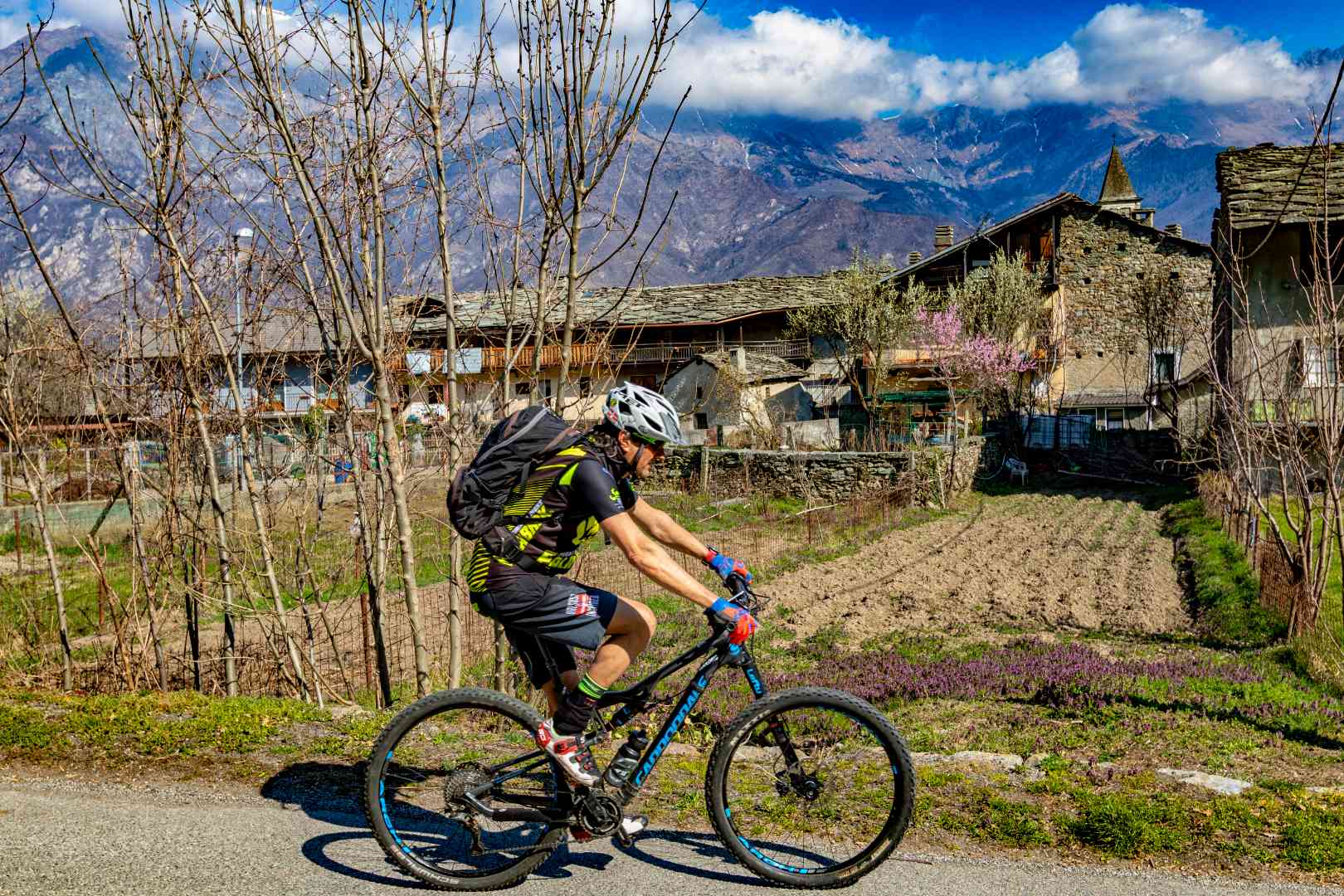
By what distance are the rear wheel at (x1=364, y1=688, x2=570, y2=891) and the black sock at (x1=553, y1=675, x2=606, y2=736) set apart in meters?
0.10

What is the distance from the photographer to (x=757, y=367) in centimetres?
4056

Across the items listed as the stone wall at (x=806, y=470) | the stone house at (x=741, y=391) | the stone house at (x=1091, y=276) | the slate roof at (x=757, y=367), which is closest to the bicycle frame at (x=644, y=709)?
the stone wall at (x=806, y=470)

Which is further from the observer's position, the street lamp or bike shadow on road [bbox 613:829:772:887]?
the street lamp

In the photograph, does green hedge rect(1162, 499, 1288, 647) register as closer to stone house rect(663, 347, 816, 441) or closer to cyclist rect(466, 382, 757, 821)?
cyclist rect(466, 382, 757, 821)

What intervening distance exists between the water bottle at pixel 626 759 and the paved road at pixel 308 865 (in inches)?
15.6

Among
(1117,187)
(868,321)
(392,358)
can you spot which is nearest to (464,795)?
(392,358)

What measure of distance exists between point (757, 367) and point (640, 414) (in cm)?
3664

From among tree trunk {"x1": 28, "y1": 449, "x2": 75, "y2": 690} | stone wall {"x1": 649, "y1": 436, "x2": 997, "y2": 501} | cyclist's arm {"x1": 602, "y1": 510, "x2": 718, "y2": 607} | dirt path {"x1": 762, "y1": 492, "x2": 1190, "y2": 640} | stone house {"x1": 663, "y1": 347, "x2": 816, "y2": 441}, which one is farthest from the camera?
stone house {"x1": 663, "y1": 347, "x2": 816, "y2": 441}

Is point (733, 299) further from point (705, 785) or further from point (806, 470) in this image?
point (705, 785)

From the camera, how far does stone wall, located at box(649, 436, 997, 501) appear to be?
2606 centimetres

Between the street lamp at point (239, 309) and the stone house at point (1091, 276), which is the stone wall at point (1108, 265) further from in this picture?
the street lamp at point (239, 309)

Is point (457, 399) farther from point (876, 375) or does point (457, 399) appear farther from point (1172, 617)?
point (876, 375)

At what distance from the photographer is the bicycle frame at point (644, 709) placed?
423cm

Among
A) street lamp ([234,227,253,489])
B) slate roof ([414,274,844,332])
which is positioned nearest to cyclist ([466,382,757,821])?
street lamp ([234,227,253,489])
